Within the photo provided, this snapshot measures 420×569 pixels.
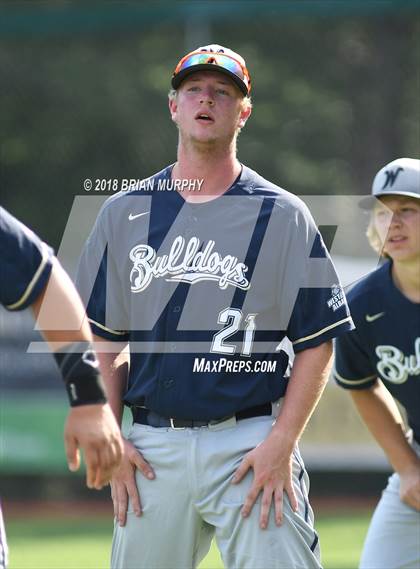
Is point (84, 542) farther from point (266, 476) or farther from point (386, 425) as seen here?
point (266, 476)

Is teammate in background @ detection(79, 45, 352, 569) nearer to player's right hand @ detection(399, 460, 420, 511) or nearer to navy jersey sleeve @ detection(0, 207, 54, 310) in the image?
player's right hand @ detection(399, 460, 420, 511)

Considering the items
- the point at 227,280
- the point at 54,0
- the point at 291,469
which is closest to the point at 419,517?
the point at 291,469

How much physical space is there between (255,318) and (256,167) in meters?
11.0

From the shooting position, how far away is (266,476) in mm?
3922

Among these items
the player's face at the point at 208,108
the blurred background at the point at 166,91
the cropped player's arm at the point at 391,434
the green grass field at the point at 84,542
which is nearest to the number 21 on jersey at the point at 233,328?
the player's face at the point at 208,108

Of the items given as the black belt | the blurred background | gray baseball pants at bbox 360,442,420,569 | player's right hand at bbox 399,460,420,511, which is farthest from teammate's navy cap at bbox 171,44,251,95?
the blurred background

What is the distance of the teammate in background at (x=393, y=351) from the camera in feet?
15.6

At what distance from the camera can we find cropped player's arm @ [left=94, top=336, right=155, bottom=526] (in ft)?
13.4

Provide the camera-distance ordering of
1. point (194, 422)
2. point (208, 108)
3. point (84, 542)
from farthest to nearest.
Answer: point (84, 542) → point (208, 108) → point (194, 422)

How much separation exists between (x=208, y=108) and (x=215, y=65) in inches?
7.4

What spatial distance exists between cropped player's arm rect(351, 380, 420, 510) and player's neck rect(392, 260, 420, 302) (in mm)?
452

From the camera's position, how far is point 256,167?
49.0 feet

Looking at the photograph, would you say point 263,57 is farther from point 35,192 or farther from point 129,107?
point 35,192

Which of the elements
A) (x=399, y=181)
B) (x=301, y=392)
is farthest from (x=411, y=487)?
(x=399, y=181)
